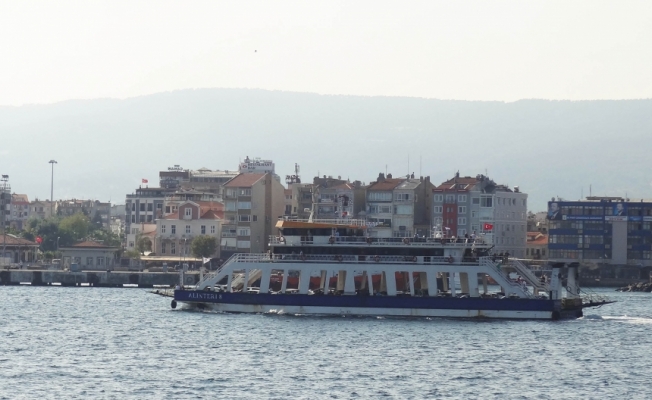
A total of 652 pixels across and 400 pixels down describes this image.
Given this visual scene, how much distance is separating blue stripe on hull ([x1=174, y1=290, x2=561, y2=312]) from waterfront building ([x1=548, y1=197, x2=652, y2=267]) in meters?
76.0

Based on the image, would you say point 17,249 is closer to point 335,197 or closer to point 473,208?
point 335,197

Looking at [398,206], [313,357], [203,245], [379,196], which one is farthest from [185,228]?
[313,357]

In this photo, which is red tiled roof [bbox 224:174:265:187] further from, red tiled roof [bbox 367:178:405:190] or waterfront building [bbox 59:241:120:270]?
waterfront building [bbox 59:241:120:270]

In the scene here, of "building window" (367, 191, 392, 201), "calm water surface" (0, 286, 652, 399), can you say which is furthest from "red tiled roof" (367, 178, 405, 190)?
"calm water surface" (0, 286, 652, 399)

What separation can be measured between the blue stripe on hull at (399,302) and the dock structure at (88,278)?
151ft

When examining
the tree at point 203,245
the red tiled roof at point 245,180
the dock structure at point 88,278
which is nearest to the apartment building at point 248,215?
the red tiled roof at point 245,180

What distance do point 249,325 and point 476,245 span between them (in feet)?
45.6

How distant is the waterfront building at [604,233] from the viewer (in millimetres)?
146750

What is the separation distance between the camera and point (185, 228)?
14875 centimetres

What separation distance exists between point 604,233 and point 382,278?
74.5 meters

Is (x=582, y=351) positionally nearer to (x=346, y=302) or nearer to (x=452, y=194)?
(x=346, y=302)

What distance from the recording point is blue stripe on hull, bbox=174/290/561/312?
235 feet

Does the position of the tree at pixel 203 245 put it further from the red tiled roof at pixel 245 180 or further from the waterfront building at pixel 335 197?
the waterfront building at pixel 335 197

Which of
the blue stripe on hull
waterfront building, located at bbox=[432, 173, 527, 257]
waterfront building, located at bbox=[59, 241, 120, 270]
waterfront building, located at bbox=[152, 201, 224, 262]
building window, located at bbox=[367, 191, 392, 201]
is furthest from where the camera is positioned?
waterfront building, located at bbox=[152, 201, 224, 262]
